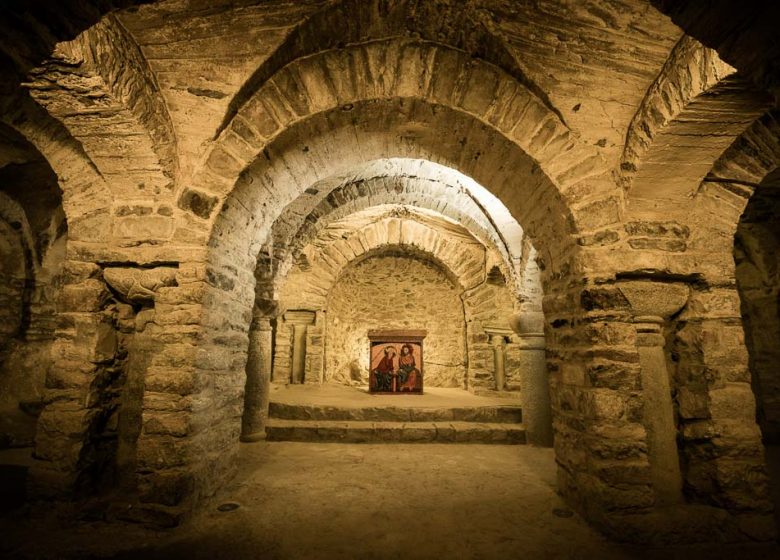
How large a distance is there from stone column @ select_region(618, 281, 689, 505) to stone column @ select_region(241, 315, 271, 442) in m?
4.24

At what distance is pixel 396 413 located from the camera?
5695 millimetres

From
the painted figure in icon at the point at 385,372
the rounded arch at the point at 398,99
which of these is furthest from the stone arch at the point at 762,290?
the painted figure in icon at the point at 385,372

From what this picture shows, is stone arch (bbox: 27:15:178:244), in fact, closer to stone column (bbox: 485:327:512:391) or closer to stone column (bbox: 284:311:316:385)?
stone column (bbox: 284:311:316:385)

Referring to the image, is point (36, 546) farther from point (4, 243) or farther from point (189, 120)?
point (4, 243)

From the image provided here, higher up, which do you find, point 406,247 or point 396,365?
point 406,247

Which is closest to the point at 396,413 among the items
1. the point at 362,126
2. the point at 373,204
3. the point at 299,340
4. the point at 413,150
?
the point at 373,204

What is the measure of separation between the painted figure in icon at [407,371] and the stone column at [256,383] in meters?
2.84

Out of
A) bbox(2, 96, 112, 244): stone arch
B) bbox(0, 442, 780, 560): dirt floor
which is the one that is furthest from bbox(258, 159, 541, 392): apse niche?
bbox(0, 442, 780, 560): dirt floor

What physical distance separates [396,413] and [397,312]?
377 centimetres

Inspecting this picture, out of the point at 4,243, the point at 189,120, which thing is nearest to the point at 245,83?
the point at 189,120

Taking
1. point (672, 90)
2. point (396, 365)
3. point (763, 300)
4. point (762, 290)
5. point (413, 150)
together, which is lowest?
point (396, 365)

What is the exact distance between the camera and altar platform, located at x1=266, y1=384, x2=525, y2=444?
205 inches

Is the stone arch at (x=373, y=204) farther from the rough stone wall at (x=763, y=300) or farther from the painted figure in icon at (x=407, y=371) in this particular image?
the rough stone wall at (x=763, y=300)

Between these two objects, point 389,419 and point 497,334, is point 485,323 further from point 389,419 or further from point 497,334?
point 389,419
